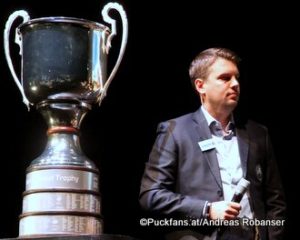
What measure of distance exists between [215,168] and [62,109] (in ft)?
1.70

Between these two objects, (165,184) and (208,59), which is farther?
(208,59)

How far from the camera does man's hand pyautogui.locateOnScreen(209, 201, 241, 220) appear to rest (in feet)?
6.08

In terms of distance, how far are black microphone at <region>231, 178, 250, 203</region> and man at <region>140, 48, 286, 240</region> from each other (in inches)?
1.1

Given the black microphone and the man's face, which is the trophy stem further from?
the man's face

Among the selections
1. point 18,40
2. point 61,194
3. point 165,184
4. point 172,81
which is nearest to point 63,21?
point 18,40

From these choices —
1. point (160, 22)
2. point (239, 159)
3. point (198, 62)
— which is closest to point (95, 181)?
point (239, 159)

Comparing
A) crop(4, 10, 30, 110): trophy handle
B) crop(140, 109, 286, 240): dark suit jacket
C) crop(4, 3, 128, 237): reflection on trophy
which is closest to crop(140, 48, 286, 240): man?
crop(140, 109, 286, 240): dark suit jacket

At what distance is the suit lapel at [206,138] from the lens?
1.99 m

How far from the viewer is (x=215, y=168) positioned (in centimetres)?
199

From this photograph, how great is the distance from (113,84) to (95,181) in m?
1.08

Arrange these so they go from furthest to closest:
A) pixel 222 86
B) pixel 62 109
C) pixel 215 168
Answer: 1. pixel 222 86
2. pixel 215 168
3. pixel 62 109

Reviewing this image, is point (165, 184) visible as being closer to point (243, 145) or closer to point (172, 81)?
point (243, 145)

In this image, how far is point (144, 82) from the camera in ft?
8.91

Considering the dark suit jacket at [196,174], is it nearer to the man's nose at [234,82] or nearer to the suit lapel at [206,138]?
the suit lapel at [206,138]
